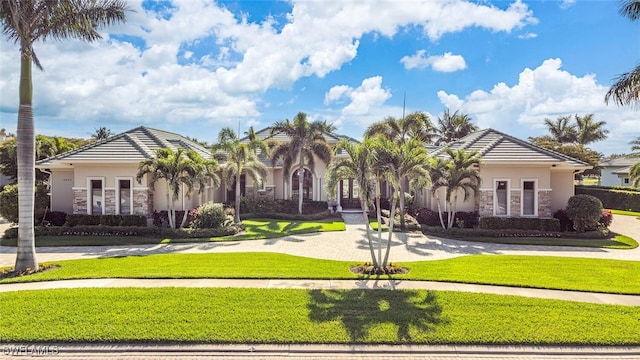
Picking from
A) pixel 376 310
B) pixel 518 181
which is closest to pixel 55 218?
pixel 376 310

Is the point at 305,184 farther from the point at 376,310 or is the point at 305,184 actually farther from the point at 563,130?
the point at 563,130

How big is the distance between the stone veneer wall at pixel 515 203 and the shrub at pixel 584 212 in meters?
2.44

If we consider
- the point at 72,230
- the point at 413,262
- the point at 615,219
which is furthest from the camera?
the point at 615,219

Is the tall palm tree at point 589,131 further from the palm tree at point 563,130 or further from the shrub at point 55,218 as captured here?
the shrub at point 55,218

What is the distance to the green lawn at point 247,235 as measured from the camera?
16312mm

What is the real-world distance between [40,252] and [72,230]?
346 cm

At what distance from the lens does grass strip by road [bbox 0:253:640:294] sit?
1061 centimetres

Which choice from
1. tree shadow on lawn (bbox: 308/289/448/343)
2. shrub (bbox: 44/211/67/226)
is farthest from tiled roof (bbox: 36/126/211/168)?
tree shadow on lawn (bbox: 308/289/448/343)

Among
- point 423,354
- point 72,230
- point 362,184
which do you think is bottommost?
point 423,354

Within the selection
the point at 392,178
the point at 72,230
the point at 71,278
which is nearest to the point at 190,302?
the point at 71,278

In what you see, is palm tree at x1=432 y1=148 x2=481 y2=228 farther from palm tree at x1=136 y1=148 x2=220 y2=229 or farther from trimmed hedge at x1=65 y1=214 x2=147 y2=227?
trimmed hedge at x1=65 y1=214 x2=147 y2=227

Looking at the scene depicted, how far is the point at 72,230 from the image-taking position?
1788 cm

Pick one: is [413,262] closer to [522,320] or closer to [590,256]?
[522,320]

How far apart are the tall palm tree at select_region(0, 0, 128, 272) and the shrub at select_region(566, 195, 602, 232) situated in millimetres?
22669
